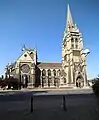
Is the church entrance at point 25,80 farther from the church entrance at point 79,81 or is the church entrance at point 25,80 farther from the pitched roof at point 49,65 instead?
the church entrance at point 79,81

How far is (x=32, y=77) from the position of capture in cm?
7731

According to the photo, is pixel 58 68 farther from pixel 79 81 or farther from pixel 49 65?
pixel 79 81

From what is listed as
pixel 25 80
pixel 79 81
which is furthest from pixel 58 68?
pixel 25 80

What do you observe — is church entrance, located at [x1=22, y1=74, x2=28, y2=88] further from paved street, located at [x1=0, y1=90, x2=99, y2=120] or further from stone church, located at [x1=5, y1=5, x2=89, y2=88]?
paved street, located at [x1=0, y1=90, x2=99, y2=120]

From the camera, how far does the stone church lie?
77.6 metres

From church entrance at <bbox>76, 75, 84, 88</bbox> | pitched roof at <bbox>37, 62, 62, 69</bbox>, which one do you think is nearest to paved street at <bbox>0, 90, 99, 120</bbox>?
church entrance at <bbox>76, 75, 84, 88</bbox>

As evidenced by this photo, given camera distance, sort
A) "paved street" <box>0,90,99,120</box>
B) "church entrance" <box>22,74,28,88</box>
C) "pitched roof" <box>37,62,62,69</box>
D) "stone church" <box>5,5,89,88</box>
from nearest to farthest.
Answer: "paved street" <box>0,90,99,120</box> < "church entrance" <box>22,74,28,88</box> < "stone church" <box>5,5,89,88</box> < "pitched roof" <box>37,62,62,69</box>

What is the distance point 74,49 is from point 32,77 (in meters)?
22.5

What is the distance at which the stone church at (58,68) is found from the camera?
254ft

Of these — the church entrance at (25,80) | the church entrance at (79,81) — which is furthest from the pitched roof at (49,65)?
the church entrance at (79,81)

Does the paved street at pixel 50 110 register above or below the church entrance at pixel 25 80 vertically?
below

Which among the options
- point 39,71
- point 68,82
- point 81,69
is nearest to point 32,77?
point 39,71

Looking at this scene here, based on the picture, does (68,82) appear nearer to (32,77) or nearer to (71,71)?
(71,71)

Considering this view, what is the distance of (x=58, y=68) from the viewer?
8769 cm
